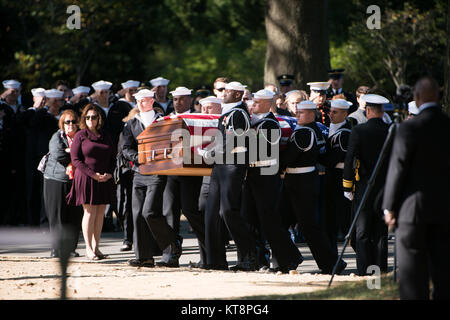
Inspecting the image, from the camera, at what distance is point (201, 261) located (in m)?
12.4

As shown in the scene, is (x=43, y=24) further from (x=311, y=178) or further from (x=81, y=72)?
(x=311, y=178)

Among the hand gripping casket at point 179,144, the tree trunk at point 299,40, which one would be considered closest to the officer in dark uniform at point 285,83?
the tree trunk at point 299,40

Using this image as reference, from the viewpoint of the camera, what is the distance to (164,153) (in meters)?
11.7

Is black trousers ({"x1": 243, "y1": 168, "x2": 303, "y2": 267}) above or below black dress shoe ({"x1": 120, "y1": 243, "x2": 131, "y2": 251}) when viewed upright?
above

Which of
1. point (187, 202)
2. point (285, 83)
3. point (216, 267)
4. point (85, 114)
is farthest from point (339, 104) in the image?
point (285, 83)

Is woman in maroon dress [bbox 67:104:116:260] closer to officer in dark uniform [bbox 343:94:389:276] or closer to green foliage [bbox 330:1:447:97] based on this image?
officer in dark uniform [bbox 343:94:389:276]

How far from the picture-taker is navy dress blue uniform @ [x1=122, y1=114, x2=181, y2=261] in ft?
39.8

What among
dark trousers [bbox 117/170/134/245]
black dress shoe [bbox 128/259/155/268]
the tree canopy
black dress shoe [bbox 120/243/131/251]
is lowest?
black dress shoe [bbox 120/243/131/251]

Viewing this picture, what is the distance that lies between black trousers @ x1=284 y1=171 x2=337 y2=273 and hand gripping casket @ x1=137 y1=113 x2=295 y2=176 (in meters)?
0.50

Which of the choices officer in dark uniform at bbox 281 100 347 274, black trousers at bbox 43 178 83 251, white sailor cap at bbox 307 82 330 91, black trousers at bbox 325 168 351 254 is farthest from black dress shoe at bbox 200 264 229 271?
white sailor cap at bbox 307 82 330 91

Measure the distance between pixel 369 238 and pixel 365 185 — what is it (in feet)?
2.07

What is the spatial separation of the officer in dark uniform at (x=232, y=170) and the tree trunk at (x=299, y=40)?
293 inches

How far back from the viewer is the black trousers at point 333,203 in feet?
43.6

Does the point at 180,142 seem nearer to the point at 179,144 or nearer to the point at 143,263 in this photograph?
the point at 179,144
